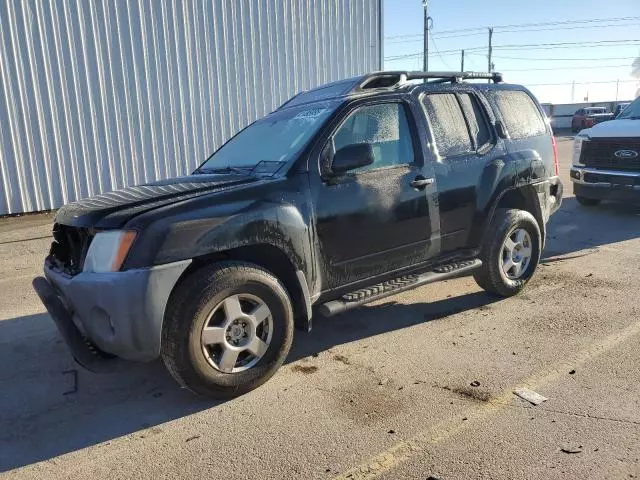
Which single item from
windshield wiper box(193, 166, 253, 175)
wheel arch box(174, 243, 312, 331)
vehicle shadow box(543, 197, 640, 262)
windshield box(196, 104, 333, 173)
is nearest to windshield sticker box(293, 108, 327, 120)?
windshield box(196, 104, 333, 173)

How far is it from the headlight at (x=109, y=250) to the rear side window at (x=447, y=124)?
8.60 feet

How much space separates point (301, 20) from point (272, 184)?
10.9m

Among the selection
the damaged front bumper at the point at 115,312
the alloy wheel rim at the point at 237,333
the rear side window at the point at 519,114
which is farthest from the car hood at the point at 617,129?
the damaged front bumper at the point at 115,312

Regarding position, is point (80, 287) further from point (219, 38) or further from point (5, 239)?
point (219, 38)

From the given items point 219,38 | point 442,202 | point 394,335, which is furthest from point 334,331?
point 219,38

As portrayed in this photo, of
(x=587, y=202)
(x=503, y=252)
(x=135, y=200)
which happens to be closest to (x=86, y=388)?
(x=135, y=200)

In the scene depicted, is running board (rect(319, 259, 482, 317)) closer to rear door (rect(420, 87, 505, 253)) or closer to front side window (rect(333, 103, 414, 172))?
rear door (rect(420, 87, 505, 253))

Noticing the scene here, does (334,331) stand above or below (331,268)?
below

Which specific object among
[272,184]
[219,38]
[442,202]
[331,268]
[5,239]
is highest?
[219,38]

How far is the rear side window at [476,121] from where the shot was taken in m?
4.62

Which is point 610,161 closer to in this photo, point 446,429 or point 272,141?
point 272,141

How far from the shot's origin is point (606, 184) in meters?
8.60

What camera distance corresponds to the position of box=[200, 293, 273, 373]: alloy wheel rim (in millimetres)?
3150

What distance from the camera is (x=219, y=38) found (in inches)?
466
